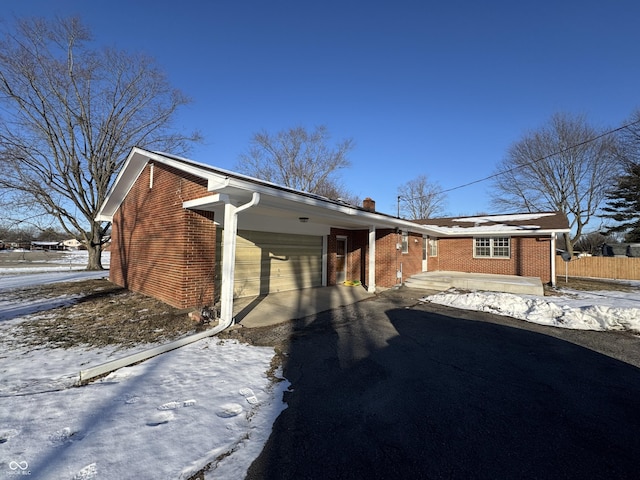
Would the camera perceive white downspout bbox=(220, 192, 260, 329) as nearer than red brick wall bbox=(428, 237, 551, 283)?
Yes

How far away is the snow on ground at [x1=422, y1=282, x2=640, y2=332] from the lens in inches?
257

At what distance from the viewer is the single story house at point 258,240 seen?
662cm

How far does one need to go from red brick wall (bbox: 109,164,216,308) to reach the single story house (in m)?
0.02

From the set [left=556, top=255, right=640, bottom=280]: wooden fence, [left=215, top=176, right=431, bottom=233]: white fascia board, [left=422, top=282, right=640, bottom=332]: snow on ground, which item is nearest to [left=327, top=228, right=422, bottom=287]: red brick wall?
[left=215, top=176, right=431, bottom=233]: white fascia board

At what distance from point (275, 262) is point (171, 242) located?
343 cm

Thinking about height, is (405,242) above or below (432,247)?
above

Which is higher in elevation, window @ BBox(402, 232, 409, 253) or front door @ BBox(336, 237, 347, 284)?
window @ BBox(402, 232, 409, 253)

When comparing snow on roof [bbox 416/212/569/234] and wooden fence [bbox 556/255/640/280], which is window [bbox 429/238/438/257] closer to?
snow on roof [bbox 416/212/569/234]

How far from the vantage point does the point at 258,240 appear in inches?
359

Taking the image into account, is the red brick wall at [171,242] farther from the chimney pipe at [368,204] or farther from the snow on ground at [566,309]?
the chimney pipe at [368,204]

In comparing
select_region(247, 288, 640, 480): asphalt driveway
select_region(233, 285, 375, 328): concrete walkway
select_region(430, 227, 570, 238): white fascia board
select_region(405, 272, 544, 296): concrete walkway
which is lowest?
select_region(247, 288, 640, 480): asphalt driveway

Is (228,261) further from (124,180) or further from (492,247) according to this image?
(492,247)

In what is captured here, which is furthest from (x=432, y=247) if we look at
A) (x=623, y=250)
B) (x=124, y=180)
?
(x=623, y=250)

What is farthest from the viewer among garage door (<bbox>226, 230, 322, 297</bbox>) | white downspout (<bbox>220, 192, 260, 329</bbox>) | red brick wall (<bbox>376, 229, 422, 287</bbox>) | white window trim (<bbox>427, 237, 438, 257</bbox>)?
white window trim (<bbox>427, 237, 438, 257</bbox>)
